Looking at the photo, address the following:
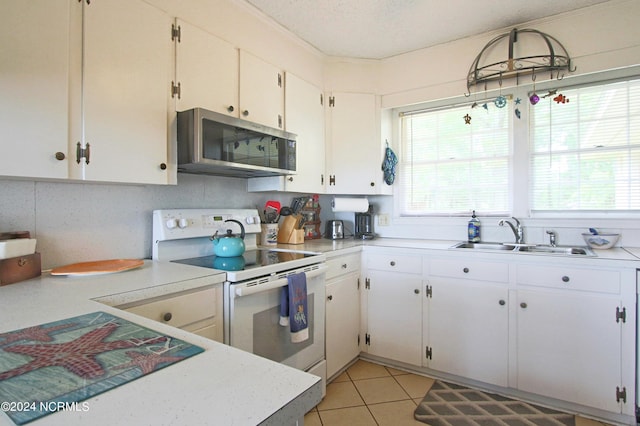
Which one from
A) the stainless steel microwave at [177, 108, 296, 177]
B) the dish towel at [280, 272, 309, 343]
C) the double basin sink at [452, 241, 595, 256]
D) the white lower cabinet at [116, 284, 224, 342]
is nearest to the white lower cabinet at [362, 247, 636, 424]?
the double basin sink at [452, 241, 595, 256]

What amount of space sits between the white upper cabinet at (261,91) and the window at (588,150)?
1.94m

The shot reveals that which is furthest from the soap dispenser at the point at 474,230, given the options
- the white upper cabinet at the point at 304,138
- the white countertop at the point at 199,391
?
the white countertop at the point at 199,391

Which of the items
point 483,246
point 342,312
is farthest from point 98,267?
point 483,246

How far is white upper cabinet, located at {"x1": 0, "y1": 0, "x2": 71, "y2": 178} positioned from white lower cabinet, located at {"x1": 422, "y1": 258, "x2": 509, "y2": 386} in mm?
2199

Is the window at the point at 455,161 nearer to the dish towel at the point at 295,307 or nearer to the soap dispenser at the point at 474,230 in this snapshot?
the soap dispenser at the point at 474,230

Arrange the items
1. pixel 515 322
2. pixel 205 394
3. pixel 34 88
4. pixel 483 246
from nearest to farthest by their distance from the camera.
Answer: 1. pixel 205 394
2. pixel 34 88
3. pixel 515 322
4. pixel 483 246

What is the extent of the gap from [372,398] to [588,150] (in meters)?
2.29

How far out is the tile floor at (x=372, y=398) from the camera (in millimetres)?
1930

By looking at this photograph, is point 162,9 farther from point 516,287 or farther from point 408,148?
point 516,287

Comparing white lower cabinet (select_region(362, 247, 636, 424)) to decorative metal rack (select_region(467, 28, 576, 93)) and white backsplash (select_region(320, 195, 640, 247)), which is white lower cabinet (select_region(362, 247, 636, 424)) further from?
decorative metal rack (select_region(467, 28, 576, 93))

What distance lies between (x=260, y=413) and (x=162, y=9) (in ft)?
6.27

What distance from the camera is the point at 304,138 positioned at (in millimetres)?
2686

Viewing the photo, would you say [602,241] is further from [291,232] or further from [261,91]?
[261,91]

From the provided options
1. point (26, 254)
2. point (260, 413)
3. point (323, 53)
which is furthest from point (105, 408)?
point (323, 53)
